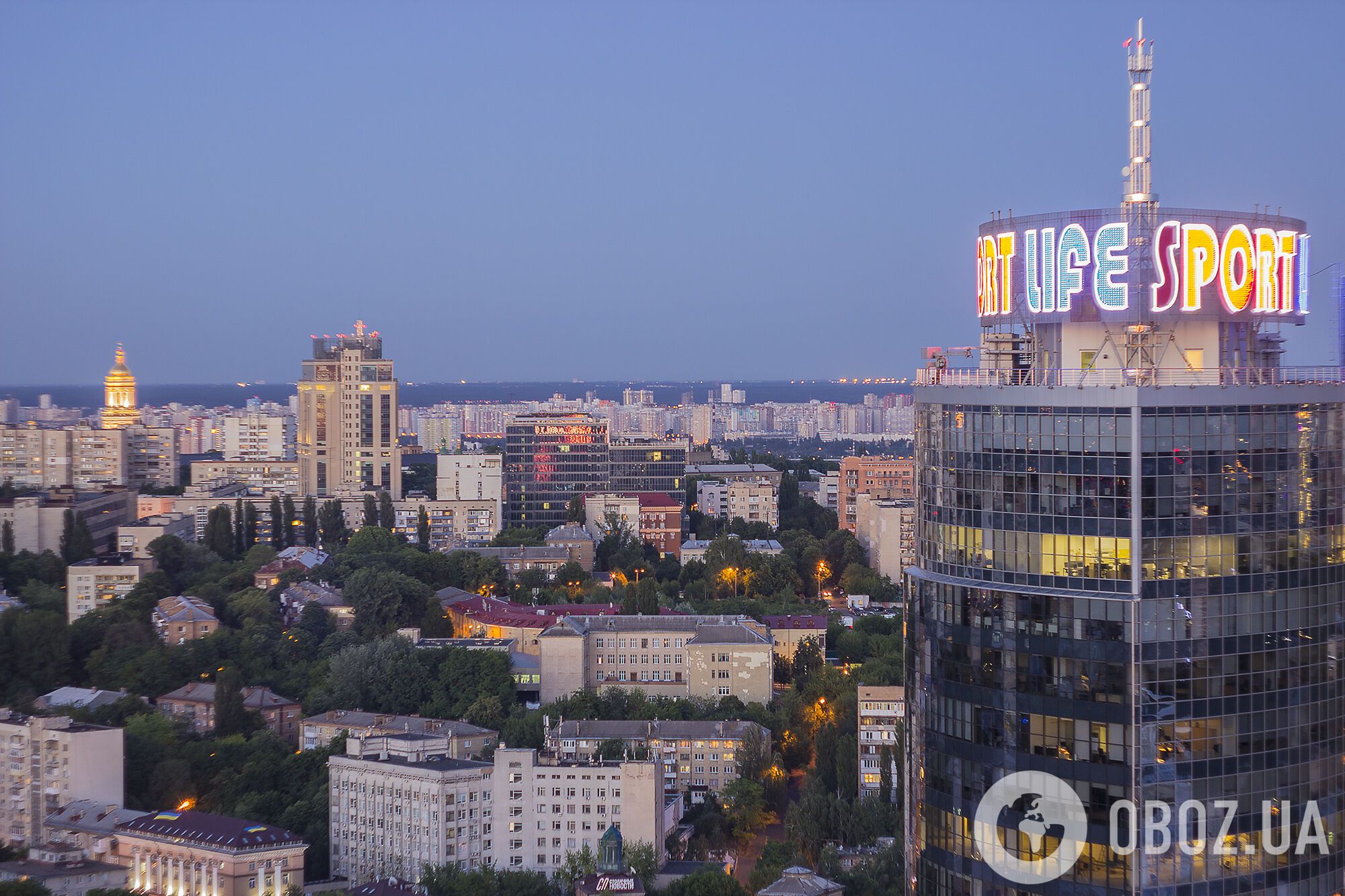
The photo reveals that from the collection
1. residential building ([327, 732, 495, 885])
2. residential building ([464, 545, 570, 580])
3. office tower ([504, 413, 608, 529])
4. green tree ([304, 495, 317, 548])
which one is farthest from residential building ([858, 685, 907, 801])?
office tower ([504, 413, 608, 529])

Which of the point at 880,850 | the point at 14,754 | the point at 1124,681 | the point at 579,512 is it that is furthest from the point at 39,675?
the point at 1124,681

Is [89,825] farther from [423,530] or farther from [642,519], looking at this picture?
[642,519]

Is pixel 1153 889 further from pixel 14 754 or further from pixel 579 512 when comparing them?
pixel 579 512

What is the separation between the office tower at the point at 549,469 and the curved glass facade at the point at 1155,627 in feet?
278

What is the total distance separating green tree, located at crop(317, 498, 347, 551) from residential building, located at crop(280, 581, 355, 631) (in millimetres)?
13421

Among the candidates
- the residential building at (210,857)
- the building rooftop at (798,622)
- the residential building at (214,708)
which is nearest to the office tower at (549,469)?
the building rooftop at (798,622)

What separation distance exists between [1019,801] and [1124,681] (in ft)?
7.72

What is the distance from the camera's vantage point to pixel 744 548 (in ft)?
280

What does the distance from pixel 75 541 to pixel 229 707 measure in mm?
32377

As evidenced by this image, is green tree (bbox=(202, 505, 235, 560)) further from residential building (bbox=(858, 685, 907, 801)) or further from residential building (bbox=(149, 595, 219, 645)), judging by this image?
residential building (bbox=(858, 685, 907, 801))

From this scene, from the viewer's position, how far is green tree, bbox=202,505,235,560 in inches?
3415

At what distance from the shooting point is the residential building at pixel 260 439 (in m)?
Result: 140

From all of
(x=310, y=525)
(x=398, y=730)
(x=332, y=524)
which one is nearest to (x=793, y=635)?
(x=398, y=730)

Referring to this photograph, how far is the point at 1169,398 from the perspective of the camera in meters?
22.2
